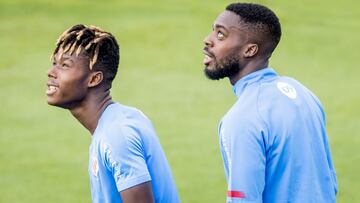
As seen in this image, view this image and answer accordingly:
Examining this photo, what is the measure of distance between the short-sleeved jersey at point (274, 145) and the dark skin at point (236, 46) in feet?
0.26

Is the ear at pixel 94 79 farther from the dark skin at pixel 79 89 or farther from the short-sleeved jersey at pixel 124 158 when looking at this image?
the short-sleeved jersey at pixel 124 158

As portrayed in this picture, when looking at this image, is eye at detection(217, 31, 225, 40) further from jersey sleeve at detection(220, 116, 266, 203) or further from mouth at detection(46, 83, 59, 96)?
mouth at detection(46, 83, 59, 96)

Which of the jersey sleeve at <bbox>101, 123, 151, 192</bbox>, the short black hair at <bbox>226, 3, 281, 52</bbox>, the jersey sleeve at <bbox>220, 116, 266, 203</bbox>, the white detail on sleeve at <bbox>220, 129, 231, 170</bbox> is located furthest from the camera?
the short black hair at <bbox>226, 3, 281, 52</bbox>

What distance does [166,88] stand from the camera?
535 inches

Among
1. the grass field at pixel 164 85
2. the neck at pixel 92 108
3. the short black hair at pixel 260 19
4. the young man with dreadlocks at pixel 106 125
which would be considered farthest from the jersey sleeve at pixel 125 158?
the grass field at pixel 164 85

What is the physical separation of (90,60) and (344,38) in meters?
9.60

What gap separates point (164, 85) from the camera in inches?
539

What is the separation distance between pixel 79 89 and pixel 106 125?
294mm

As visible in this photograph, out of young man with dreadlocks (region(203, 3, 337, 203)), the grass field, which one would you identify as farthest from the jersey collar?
the grass field

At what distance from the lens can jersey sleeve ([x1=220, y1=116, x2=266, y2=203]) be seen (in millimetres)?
5555

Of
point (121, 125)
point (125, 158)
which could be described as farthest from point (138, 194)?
point (121, 125)

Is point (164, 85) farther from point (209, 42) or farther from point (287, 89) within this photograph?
point (287, 89)

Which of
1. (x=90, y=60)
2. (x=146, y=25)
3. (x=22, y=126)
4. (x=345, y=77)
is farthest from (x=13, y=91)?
(x=90, y=60)

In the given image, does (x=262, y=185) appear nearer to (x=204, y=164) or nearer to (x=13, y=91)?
(x=204, y=164)
